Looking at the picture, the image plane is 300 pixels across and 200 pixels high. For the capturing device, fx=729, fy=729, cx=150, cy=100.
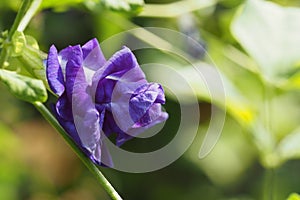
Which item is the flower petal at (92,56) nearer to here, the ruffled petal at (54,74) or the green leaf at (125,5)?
the ruffled petal at (54,74)

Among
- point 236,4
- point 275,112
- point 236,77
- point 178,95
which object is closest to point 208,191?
point 275,112

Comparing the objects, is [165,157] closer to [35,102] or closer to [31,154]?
[31,154]

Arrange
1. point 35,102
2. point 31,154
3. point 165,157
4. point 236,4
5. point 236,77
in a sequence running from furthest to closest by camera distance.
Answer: point 31,154 < point 165,157 < point 236,77 < point 236,4 < point 35,102

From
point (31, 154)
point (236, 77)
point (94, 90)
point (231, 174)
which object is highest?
point (94, 90)

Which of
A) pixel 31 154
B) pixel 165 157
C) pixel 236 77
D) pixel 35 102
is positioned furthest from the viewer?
pixel 31 154

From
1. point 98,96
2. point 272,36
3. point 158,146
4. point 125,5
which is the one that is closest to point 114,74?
point 98,96

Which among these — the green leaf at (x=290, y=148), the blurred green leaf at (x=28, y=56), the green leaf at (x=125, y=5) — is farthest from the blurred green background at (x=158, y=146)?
the blurred green leaf at (x=28, y=56)
